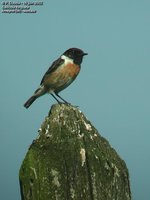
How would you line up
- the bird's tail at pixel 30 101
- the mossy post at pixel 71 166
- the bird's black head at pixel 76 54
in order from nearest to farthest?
1. the mossy post at pixel 71 166
2. the bird's black head at pixel 76 54
3. the bird's tail at pixel 30 101

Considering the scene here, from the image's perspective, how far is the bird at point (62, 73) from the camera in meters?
12.8

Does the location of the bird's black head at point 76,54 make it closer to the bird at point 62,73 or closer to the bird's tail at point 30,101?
the bird at point 62,73

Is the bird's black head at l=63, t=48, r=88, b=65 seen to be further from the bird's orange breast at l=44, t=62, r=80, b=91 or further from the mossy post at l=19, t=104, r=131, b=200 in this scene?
the mossy post at l=19, t=104, r=131, b=200

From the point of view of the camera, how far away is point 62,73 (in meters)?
12.9

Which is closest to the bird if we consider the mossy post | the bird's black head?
the bird's black head

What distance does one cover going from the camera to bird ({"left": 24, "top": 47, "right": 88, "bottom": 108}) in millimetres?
12836

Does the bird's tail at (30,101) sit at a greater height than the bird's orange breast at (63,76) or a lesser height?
lesser

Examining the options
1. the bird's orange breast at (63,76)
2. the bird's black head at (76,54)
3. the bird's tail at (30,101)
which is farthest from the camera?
the bird's tail at (30,101)

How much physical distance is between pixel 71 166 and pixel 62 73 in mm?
9034

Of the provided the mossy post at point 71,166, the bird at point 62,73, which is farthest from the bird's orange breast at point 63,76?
the mossy post at point 71,166

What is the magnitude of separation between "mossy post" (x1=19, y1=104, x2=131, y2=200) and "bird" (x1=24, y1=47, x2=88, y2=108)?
335 inches

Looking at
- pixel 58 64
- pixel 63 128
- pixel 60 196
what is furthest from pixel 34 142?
pixel 58 64

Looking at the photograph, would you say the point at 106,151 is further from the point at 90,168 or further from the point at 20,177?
the point at 20,177

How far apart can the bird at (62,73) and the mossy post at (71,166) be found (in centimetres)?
850
